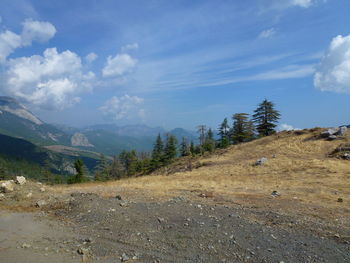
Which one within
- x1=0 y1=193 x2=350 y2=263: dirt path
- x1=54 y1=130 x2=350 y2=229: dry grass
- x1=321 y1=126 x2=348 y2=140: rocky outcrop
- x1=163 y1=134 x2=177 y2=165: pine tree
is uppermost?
x1=321 y1=126 x2=348 y2=140: rocky outcrop

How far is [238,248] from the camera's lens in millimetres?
8156

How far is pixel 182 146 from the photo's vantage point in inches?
3243

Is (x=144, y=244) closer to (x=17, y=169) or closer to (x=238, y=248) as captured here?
(x=238, y=248)

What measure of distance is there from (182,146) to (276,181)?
6071cm

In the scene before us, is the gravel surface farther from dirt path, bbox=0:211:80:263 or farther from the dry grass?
the dry grass

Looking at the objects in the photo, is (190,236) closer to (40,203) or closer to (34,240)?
(34,240)

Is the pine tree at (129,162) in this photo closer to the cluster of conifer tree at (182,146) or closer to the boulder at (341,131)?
the cluster of conifer tree at (182,146)

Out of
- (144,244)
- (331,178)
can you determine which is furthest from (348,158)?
(144,244)

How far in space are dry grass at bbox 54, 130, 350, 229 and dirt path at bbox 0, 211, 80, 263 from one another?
557 centimetres

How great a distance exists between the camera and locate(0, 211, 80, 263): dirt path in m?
7.89

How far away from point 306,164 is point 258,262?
2488 centimetres

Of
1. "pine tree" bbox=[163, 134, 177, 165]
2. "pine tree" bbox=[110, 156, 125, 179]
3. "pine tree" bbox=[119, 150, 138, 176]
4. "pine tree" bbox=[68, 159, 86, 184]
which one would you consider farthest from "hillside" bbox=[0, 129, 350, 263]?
"pine tree" bbox=[110, 156, 125, 179]

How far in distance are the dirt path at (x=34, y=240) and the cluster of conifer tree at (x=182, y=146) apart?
42056 mm

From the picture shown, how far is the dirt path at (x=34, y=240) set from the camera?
789cm
